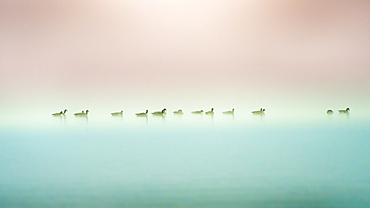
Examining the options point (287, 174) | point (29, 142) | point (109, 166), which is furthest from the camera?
point (29, 142)

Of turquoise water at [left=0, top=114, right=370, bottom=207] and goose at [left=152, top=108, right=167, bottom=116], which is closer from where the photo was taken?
turquoise water at [left=0, top=114, right=370, bottom=207]

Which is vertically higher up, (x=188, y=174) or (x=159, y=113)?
(x=159, y=113)

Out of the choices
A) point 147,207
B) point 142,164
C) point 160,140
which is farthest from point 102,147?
point 147,207

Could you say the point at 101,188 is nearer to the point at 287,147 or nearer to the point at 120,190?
the point at 120,190

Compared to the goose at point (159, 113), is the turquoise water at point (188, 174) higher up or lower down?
lower down

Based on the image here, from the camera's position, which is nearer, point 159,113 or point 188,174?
point 188,174

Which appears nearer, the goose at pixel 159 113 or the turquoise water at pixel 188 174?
the turquoise water at pixel 188 174

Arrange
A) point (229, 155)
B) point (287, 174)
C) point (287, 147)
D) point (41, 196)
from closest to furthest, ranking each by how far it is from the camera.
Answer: point (41, 196), point (287, 174), point (229, 155), point (287, 147)

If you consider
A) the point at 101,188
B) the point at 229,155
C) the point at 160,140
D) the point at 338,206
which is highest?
the point at 160,140

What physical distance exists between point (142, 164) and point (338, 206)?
57.8 inches

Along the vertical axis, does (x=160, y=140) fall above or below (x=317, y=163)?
above

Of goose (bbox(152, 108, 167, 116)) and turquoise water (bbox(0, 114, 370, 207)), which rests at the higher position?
goose (bbox(152, 108, 167, 116))

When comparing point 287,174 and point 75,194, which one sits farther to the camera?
point 287,174

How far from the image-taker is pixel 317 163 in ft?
8.03
